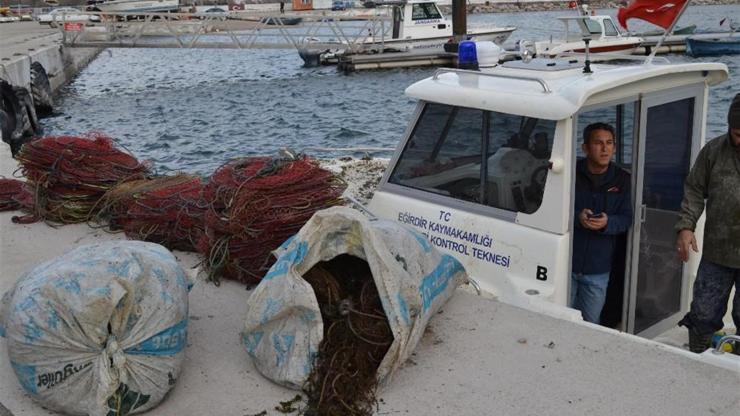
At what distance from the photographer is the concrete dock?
3.50m

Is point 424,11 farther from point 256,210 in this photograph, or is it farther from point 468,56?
point 256,210

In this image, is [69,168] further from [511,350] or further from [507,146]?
[511,350]

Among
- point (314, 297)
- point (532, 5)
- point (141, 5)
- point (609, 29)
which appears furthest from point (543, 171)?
point (532, 5)

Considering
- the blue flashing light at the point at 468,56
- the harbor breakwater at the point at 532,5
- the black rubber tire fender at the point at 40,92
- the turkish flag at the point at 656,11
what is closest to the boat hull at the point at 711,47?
the black rubber tire fender at the point at 40,92

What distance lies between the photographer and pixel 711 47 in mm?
37156

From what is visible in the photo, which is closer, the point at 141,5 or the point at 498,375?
the point at 498,375

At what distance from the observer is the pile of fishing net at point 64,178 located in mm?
6371

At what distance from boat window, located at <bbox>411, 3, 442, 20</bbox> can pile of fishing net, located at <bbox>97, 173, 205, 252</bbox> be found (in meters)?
33.6

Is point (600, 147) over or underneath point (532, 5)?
over

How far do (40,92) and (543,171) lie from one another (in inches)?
1035

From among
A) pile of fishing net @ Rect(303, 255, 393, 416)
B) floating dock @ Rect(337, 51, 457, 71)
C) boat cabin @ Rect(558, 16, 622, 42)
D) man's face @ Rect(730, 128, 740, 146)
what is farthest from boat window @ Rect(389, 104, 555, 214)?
floating dock @ Rect(337, 51, 457, 71)

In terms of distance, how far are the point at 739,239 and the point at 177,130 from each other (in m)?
21.5

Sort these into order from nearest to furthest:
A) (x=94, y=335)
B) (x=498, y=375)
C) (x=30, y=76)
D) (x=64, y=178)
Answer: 1. (x=94, y=335)
2. (x=498, y=375)
3. (x=64, y=178)
4. (x=30, y=76)

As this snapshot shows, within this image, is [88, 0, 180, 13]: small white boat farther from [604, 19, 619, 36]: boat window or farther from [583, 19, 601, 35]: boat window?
[583, 19, 601, 35]: boat window
